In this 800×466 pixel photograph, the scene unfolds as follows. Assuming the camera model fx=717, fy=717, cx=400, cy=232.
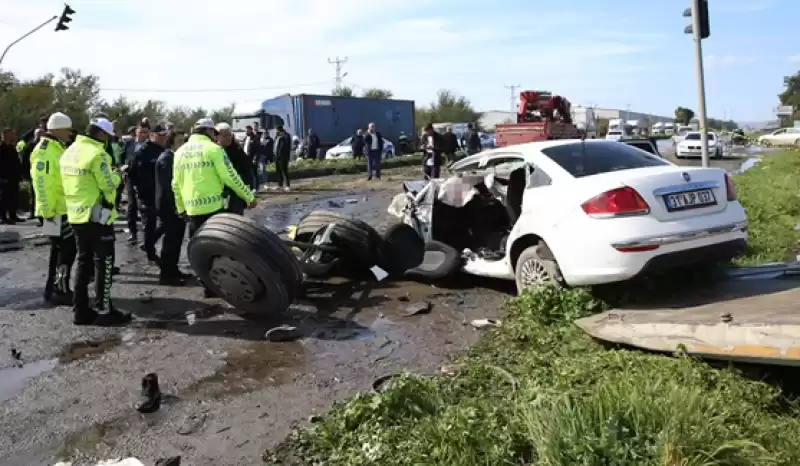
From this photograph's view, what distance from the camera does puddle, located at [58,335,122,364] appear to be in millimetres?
5527

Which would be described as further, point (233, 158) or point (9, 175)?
point (9, 175)

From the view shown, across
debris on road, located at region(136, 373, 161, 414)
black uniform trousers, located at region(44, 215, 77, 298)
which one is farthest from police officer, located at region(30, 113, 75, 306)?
debris on road, located at region(136, 373, 161, 414)

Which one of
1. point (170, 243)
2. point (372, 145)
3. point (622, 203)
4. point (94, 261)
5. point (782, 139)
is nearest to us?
point (622, 203)

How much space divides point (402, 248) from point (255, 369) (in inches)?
114

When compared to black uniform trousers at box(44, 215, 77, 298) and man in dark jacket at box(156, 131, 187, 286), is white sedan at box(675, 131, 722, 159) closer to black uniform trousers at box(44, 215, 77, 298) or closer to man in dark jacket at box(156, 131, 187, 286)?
man in dark jacket at box(156, 131, 187, 286)

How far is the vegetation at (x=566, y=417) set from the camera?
2830 mm

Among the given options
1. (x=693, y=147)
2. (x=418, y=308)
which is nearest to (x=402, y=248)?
(x=418, y=308)

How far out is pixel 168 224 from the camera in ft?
26.6

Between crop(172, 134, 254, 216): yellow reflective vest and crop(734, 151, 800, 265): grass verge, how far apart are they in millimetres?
5175

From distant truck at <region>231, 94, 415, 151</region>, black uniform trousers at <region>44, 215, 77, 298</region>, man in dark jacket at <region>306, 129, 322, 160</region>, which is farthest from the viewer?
distant truck at <region>231, 94, 415, 151</region>

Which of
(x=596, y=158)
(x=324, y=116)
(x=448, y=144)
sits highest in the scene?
(x=324, y=116)

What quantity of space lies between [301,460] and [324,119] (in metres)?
34.5

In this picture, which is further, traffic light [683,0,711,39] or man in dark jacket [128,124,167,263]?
traffic light [683,0,711,39]

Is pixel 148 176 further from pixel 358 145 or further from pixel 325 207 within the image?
pixel 358 145
